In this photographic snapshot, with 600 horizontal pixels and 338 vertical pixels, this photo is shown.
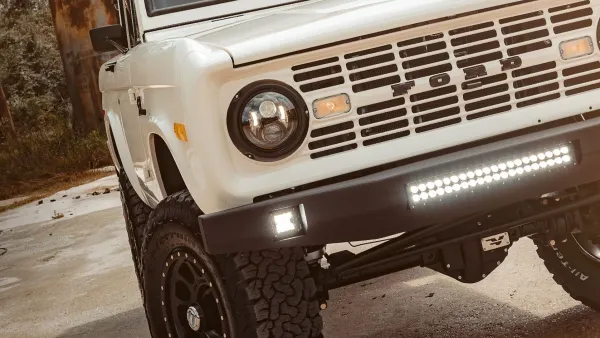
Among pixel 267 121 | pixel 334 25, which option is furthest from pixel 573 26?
pixel 267 121

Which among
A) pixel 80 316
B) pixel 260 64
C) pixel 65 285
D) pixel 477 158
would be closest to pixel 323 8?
pixel 260 64

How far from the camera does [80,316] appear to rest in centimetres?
644

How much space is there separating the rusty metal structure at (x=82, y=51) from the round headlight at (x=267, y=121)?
11.6 m

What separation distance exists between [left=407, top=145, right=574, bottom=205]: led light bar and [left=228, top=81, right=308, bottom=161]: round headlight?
46 centimetres

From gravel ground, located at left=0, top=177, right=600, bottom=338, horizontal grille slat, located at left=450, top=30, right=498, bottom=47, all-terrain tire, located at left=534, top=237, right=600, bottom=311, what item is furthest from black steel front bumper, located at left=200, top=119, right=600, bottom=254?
gravel ground, located at left=0, top=177, right=600, bottom=338

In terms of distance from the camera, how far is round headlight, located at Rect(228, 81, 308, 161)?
329cm

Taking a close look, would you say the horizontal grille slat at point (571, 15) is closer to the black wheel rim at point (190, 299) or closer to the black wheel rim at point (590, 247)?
the black wheel rim at point (590, 247)

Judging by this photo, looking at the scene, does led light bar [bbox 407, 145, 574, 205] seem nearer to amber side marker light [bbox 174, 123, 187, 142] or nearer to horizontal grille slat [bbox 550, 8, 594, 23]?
horizontal grille slat [bbox 550, 8, 594, 23]

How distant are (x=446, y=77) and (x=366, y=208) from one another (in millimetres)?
597

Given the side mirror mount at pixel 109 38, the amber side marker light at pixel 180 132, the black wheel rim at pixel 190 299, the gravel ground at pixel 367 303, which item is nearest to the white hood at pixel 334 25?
the amber side marker light at pixel 180 132

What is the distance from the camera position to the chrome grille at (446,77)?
3.34 m

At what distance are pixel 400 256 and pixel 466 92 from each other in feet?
2.39

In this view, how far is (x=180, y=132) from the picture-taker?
344 cm

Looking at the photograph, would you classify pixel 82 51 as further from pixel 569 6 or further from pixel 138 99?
pixel 569 6
